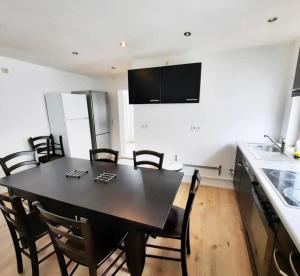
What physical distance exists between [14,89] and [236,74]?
3.89 meters

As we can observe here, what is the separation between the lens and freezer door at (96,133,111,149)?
4275mm

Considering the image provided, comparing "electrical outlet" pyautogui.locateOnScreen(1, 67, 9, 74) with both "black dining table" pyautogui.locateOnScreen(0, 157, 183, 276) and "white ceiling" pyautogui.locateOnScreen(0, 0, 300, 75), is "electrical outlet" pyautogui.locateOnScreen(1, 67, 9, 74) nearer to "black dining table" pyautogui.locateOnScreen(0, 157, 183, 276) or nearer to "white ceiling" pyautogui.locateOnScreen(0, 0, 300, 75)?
"white ceiling" pyautogui.locateOnScreen(0, 0, 300, 75)

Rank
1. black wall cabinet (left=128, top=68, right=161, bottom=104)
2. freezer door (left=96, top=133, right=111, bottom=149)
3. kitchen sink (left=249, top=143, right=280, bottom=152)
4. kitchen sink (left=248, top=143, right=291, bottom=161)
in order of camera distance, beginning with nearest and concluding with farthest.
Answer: kitchen sink (left=248, top=143, right=291, bottom=161) < kitchen sink (left=249, top=143, right=280, bottom=152) < black wall cabinet (left=128, top=68, right=161, bottom=104) < freezer door (left=96, top=133, right=111, bottom=149)

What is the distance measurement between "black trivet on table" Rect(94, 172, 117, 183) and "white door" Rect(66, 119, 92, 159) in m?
2.20

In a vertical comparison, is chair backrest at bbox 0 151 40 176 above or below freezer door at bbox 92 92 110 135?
below

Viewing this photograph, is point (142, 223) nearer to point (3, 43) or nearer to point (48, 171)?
point (48, 171)

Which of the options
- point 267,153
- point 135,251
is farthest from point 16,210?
point 267,153

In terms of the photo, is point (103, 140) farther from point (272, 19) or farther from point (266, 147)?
point (272, 19)

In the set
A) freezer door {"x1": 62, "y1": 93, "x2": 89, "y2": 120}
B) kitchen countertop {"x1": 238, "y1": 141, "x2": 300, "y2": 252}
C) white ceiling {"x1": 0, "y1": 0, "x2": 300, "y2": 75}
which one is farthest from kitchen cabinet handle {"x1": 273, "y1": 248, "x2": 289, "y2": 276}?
freezer door {"x1": 62, "y1": 93, "x2": 89, "y2": 120}

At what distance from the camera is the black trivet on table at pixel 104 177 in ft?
5.02

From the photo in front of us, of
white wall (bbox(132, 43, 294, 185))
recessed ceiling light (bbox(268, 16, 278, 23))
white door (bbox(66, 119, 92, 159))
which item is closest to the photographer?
recessed ceiling light (bbox(268, 16, 278, 23))

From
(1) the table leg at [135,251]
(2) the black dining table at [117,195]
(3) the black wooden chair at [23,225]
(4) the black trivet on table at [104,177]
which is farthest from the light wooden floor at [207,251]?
(4) the black trivet on table at [104,177]

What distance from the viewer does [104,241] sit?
1.19 m

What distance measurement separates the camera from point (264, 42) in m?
2.22
